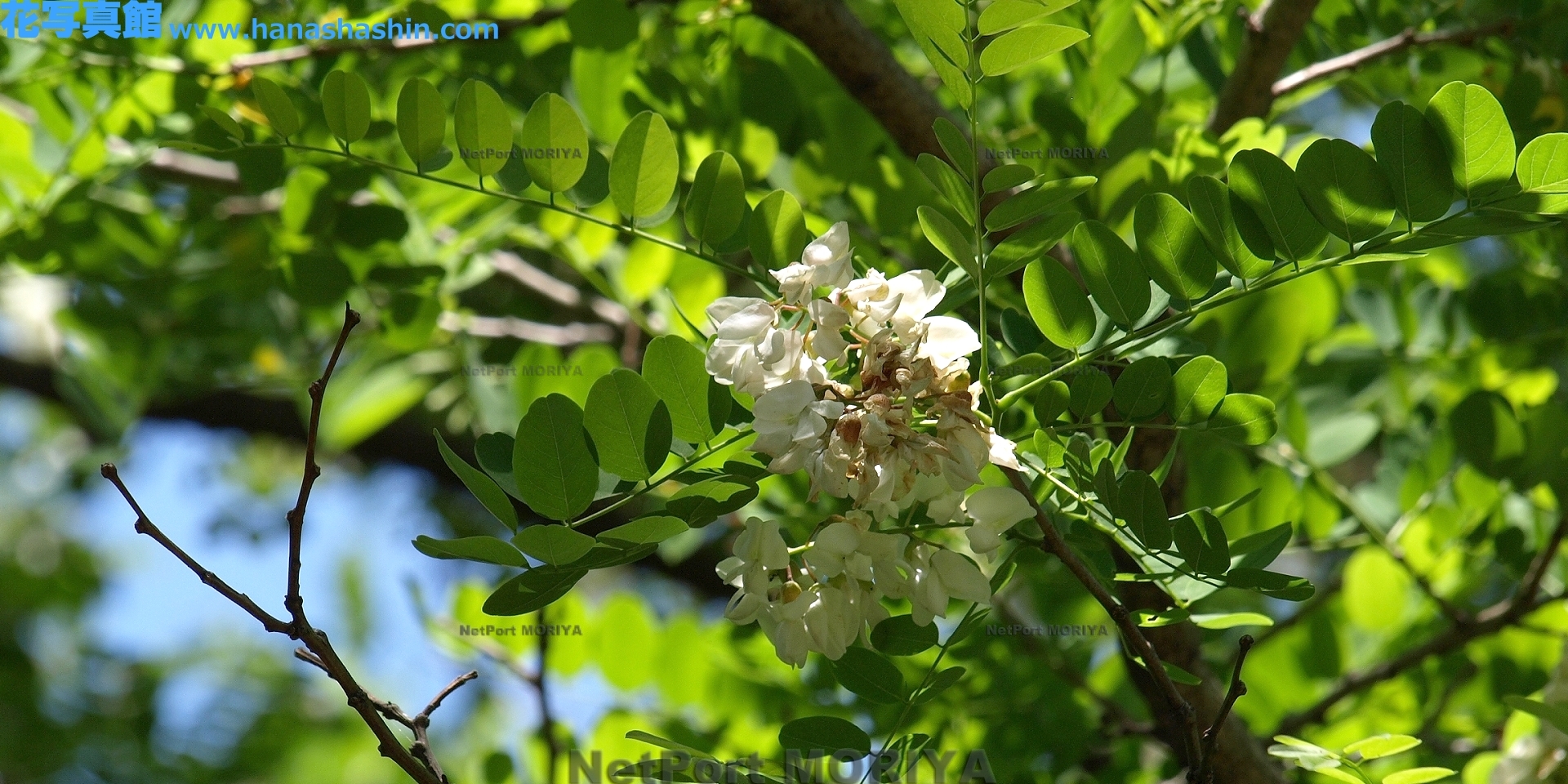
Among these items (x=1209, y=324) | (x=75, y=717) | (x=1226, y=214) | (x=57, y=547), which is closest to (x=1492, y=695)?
(x=1209, y=324)

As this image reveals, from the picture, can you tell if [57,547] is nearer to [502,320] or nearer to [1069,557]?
[502,320]

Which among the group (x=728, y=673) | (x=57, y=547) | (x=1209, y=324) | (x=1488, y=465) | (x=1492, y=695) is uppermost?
(x=1209, y=324)

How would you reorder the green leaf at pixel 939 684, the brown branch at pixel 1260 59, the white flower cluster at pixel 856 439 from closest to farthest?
the white flower cluster at pixel 856 439 → the green leaf at pixel 939 684 → the brown branch at pixel 1260 59

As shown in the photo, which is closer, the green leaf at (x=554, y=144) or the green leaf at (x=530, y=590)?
the green leaf at (x=530, y=590)

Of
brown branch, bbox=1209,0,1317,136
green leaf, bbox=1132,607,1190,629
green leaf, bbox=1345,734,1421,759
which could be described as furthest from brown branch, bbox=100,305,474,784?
brown branch, bbox=1209,0,1317,136

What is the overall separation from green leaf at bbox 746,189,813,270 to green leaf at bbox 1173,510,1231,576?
208mm

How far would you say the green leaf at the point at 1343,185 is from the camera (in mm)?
522

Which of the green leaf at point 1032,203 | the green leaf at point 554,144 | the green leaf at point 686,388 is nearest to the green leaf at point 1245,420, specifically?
the green leaf at point 1032,203

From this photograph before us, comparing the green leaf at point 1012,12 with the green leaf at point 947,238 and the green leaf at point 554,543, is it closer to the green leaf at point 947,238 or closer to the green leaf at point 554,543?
the green leaf at point 947,238

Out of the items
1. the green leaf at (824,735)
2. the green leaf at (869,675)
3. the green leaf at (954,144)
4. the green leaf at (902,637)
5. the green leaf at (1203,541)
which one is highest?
the green leaf at (954,144)

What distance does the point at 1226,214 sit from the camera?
0.53 m

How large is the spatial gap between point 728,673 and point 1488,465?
60 centimetres

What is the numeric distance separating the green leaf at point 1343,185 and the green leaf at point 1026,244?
108 millimetres

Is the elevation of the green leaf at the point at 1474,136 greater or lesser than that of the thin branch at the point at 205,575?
greater
